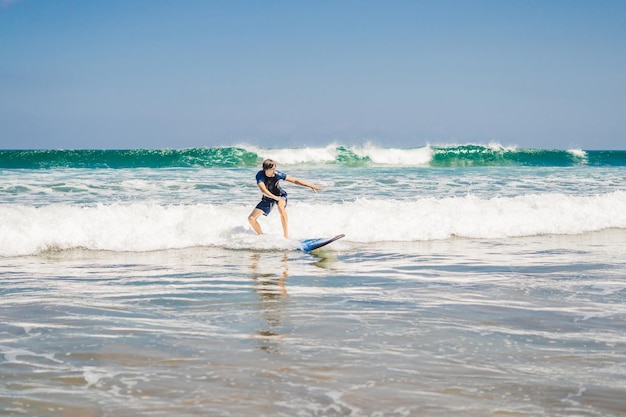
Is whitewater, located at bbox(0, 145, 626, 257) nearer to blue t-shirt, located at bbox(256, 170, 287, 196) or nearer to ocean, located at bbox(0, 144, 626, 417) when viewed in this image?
ocean, located at bbox(0, 144, 626, 417)

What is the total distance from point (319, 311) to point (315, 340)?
3.51 feet

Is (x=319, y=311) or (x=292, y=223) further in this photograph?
(x=292, y=223)

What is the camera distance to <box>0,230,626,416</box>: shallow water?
400 cm

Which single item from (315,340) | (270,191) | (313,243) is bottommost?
(315,340)

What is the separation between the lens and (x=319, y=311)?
6.38 m

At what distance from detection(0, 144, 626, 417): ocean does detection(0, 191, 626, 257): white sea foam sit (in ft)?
0.15

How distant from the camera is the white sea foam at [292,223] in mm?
11914

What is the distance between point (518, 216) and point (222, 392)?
1171 cm

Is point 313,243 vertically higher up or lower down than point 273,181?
lower down

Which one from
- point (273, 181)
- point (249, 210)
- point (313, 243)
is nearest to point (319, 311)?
point (313, 243)

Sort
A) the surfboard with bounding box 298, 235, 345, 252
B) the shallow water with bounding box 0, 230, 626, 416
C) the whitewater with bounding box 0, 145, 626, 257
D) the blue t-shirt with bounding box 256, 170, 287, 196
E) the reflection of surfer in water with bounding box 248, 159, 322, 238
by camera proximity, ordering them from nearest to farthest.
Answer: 1. the shallow water with bounding box 0, 230, 626, 416
2. the surfboard with bounding box 298, 235, 345, 252
3. the reflection of surfer in water with bounding box 248, 159, 322, 238
4. the blue t-shirt with bounding box 256, 170, 287, 196
5. the whitewater with bounding box 0, 145, 626, 257

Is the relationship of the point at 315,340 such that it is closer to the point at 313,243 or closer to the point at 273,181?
the point at 313,243

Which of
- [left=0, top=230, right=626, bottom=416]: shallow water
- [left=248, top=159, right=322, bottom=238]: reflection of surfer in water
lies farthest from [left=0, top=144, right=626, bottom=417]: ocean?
[left=248, top=159, right=322, bottom=238]: reflection of surfer in water

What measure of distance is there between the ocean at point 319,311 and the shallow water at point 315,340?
0.02 m
